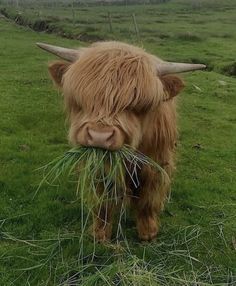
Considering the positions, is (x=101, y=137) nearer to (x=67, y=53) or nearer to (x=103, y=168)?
(x=103, y=168)

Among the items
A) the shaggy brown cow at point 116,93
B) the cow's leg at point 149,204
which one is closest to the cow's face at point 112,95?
the shaggy brown cow at point 116,93

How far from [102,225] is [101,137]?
5.68ft

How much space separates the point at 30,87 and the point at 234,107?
5105mm

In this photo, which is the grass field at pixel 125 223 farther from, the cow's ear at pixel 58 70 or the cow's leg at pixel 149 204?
the cow's ear at pixel 58 70

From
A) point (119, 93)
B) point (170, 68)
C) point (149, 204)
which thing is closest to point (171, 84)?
point (170, 68)

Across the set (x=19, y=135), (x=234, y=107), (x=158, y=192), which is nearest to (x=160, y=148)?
(x=158, y=192)

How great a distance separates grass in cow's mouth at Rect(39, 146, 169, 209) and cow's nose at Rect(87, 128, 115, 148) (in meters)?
0.15

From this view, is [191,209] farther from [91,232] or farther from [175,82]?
[175,82]

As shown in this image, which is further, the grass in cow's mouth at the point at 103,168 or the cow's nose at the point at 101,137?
the grass in cow's mouth at the point at 103,168

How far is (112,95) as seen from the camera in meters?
4.45

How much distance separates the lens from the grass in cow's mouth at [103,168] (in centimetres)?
451

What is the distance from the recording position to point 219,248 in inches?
235

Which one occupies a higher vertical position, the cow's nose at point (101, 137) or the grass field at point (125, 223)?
the cow's nose at point (101, 137)

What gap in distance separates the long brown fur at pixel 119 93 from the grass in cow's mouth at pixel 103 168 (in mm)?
121
